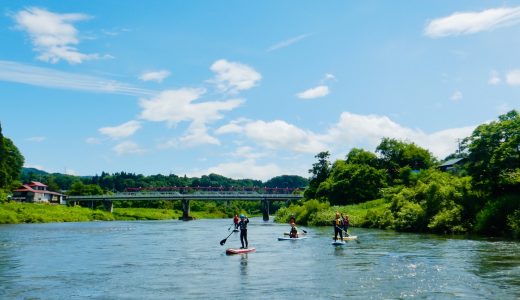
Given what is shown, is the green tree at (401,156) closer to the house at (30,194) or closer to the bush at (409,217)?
the bush at (409,217)

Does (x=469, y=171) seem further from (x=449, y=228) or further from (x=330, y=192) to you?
(x=330, y=192)

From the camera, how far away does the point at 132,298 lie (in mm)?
18609

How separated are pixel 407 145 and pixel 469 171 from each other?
236 feet

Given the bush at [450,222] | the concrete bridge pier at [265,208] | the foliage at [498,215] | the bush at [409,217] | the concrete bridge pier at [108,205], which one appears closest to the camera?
the foliage at [498,215]

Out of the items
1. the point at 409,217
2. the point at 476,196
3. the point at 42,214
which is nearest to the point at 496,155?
the point at 476,196

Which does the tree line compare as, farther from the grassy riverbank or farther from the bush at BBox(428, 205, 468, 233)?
the grassy riverbank

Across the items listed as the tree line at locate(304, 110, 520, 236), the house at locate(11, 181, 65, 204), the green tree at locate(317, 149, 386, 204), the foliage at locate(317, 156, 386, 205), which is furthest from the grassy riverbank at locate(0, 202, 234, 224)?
the tree line at locate(304, 110, 520, 236)

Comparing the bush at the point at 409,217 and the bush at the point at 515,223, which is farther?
the bush at the point at 409,217

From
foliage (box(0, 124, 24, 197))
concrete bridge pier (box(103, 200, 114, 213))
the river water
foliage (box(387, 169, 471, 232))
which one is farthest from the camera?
concrete bridge pier (box(103, 200, 114, 213))

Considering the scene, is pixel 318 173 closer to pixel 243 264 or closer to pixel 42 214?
pixel 42 214

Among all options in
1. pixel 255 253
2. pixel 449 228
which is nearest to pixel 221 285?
pixel 255 253

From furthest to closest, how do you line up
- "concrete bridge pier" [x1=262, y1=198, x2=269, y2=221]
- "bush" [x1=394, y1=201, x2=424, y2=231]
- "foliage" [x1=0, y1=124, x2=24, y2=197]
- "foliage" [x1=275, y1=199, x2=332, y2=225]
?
"concrete bridge pier" [x1=262, y1=198, x2=269, y2=221] → "foliage" [x1=0, y1=124, x2=24, y2=197] → "foliage" [x1=275, y1=199, x2=332, y2=225] → "bush" [x1=394, y1=201, x2=424, y2=231]

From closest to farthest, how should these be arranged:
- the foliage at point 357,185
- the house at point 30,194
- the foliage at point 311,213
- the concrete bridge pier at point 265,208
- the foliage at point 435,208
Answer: the foliage at point 435,208
the foliage at point 311,213
the foliage at point 357,185
the concrete bridge pier at point 265,208
the house at point 30,194

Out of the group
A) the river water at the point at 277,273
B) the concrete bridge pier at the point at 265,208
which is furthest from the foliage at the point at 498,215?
the concrete bridge pier at the point at 265,208
